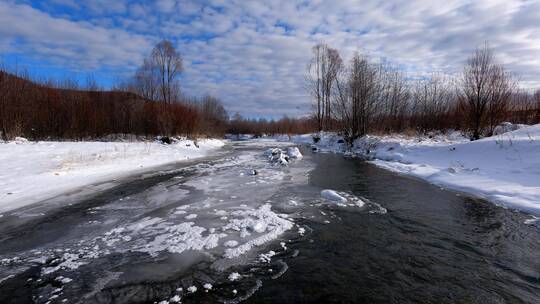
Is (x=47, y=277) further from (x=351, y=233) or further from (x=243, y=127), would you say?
(x=243, y=127)

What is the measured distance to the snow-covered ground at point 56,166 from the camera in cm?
770

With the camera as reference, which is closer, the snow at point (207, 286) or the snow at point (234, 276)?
the snow at point (207, 286)

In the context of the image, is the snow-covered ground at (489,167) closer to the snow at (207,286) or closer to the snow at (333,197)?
the snow at (333,197)

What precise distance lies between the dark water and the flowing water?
0.02m

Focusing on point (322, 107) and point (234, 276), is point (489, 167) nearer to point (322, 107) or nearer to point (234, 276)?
point (234, 276)

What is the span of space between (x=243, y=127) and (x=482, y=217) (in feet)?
275

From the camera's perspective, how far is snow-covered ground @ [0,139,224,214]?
7.70m

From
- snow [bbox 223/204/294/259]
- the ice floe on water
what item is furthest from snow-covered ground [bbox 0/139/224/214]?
snow [bbox 223/204/294/259]

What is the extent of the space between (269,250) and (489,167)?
8.86m

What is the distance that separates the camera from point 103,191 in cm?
835

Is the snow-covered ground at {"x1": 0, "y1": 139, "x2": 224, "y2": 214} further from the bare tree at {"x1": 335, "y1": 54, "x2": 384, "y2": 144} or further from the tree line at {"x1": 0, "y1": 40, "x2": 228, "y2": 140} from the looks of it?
the bare tree at {"x1": 335, "y1": 54, "x2": 384, "y2": 144}

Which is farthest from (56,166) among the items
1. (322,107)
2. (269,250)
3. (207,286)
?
(322,107)

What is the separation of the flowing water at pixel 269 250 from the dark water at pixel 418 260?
0.06ft

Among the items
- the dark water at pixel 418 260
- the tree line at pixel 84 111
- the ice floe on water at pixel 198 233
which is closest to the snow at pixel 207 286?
the ice floe on water at pixel 198 233
